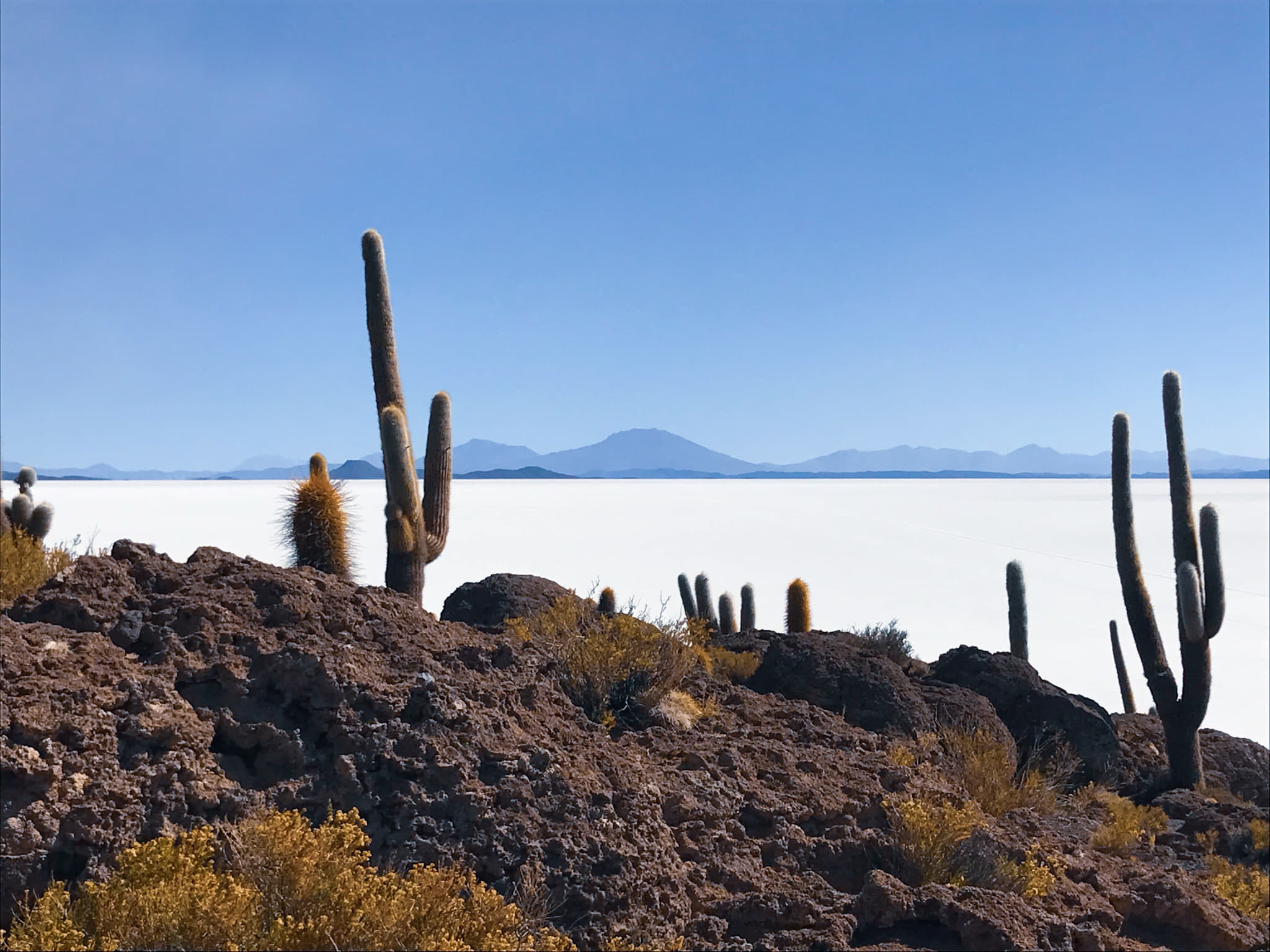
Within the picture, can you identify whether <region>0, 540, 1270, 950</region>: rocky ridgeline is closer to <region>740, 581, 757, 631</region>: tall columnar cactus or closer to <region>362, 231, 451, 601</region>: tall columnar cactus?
<region>362, 231, 451, 601</region>: tall columnar cactus

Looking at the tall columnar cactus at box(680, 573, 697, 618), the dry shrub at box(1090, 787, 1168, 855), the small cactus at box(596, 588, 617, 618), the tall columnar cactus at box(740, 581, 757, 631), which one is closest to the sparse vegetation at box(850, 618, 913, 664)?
the dry shrub at box(1090, 787, 1168, 855)

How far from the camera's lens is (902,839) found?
6.16 m

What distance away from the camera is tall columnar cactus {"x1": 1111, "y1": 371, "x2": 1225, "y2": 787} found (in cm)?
1192

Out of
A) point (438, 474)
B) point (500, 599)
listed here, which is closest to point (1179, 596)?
point (500, 599)

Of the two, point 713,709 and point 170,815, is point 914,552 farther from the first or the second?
point 170,815

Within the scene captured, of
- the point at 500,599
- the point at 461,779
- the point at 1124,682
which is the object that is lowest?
the point at 1124,682

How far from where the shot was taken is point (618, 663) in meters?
7.49

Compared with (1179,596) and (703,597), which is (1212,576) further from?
(703,597)

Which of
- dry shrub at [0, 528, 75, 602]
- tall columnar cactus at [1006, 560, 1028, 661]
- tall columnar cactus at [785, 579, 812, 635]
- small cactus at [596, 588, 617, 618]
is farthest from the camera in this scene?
tall columnar cactus at [785, 579, 812, 635]

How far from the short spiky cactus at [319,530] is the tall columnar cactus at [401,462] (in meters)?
0.45

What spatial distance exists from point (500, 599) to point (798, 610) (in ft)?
Answer: 24.1

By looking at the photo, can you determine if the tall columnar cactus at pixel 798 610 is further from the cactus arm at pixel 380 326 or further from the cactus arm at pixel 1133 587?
the cactus arm at pixel 380 326

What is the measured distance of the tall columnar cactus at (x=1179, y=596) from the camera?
39.1ft

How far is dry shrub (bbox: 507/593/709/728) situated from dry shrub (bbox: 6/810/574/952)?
2.57 metres
